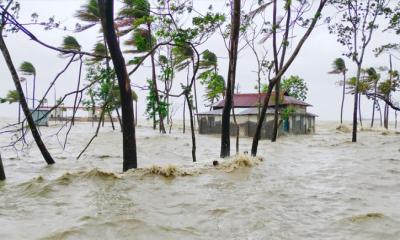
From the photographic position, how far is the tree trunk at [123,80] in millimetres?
8594

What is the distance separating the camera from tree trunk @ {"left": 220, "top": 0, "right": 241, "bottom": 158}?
12.2m

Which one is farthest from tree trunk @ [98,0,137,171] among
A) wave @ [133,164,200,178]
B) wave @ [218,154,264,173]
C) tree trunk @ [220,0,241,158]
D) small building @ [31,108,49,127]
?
tree trunk @ [220,0,241,158]

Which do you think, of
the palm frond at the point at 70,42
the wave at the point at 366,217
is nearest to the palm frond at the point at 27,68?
the palm frond at the point at 70,42

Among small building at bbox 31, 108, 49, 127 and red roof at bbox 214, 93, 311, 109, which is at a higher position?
red roof at bbox 214, 93, 311, 109

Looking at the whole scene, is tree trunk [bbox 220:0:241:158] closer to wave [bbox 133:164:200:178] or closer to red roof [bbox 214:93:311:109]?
wave [bbox 133:164:200:178]

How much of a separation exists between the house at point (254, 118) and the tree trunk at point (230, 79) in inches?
644

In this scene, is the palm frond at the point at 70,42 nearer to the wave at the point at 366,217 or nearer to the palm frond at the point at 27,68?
the palm frond at the point at 27,68

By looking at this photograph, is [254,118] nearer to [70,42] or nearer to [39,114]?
[70,42]

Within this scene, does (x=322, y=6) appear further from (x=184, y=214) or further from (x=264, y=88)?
(x=264, y=88)

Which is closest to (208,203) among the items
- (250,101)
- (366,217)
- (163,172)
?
(366,217)

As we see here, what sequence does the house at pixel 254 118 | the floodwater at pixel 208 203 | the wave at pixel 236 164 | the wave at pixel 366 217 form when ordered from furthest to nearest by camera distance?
1. the house at pixel 254 118
2. the wave at pixel 236 164
3. the wave at pixel 366 217
4. the floodwater at pixel 208 203

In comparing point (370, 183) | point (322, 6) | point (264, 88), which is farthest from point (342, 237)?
point (264, 88)

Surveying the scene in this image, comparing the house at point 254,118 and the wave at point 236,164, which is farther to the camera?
the house at point 254,118

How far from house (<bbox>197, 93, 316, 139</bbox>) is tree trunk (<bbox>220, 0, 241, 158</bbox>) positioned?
16.4 meters
